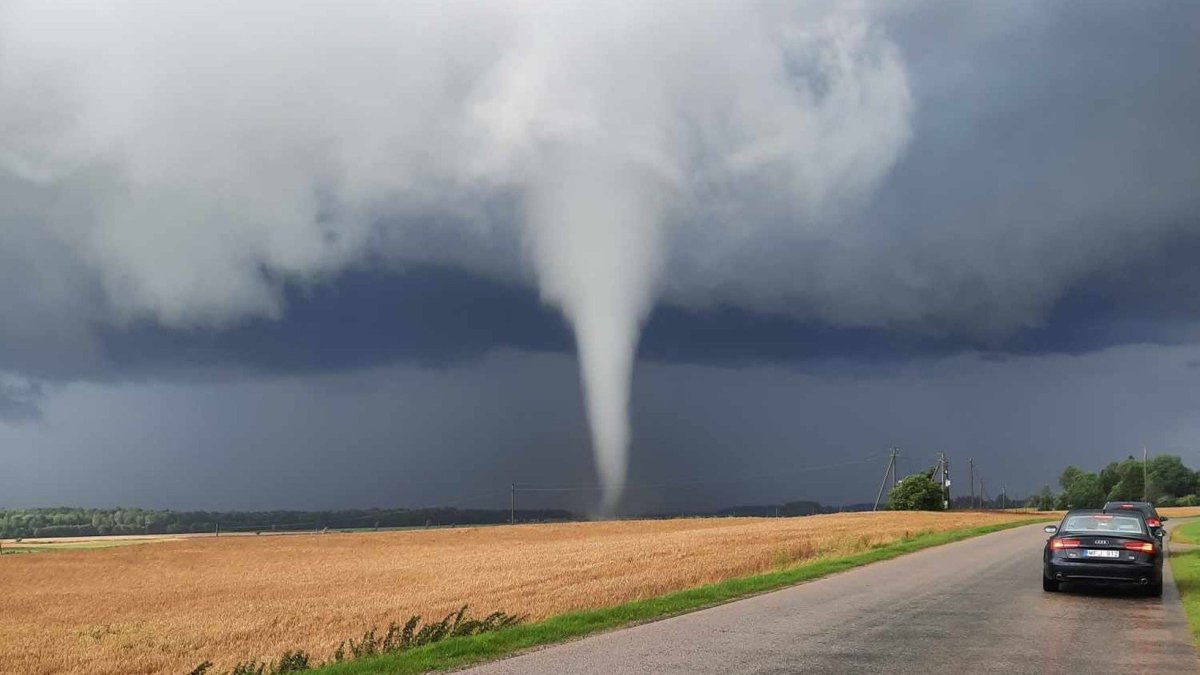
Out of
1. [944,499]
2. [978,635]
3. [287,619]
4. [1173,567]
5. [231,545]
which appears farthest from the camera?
[944,499]

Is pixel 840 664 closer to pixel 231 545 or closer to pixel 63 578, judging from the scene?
pixel 63 578

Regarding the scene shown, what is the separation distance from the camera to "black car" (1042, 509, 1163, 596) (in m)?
18.8

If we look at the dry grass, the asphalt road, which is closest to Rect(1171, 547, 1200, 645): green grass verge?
the asphalt road

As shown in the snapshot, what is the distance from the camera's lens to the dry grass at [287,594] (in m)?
19.9

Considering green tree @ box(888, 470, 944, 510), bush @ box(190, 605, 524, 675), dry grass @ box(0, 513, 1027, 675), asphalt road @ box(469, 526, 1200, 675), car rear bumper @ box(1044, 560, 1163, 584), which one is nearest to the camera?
asphalt road @ box(469, 526, 1200, 675)

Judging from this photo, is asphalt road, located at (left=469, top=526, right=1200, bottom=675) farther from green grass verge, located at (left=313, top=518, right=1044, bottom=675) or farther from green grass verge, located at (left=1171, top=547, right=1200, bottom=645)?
green grass verge, located at (left=313, top=518, right=1044, bottom=675)

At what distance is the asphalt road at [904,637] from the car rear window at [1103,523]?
137 centimetres

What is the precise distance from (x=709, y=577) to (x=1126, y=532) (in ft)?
31.9

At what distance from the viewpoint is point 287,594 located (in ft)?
112

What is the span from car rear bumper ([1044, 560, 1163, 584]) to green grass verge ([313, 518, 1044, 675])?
A: 590 centimetres

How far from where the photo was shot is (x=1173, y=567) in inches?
1084

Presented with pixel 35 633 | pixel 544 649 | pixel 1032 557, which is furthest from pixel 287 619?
pixel 1032 557

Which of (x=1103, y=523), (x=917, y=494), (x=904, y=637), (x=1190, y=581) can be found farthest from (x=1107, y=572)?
(x=917, y=494)

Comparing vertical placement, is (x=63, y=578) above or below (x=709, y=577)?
below
